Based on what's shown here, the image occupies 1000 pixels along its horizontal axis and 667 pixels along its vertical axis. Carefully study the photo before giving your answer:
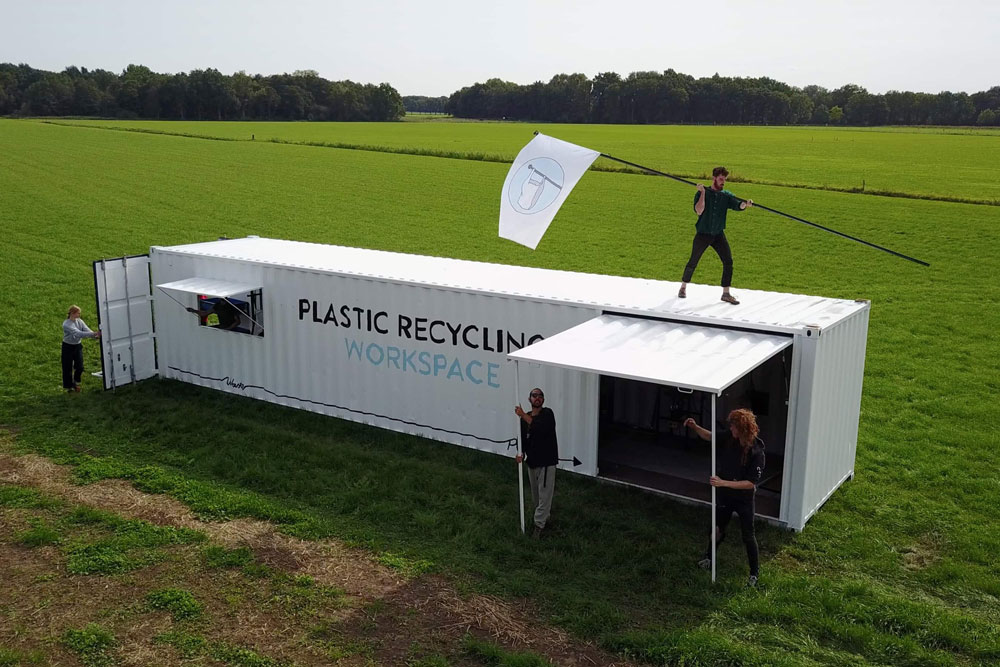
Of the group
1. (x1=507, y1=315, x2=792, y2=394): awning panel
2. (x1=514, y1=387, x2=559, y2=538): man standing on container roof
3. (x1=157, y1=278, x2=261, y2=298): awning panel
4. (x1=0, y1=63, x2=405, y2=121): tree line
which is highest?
(x1=0, y1=63, x2=405, y2=121): tree line

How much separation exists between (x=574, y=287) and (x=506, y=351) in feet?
5.09

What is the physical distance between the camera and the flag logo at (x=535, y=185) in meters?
12.3

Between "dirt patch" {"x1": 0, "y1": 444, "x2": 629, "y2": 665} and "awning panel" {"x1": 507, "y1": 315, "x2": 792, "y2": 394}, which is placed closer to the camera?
"dirt patch" {"x1": 0, "y1": 444, "x2": 629, "y2": 665}

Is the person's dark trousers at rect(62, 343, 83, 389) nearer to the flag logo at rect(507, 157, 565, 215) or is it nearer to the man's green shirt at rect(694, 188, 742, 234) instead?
the flag logo at rect(507, 157, 565, 215)

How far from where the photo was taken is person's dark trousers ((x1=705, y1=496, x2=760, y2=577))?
380 inches

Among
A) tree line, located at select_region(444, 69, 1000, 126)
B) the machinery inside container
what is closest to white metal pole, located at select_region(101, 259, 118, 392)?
the machinery inside container

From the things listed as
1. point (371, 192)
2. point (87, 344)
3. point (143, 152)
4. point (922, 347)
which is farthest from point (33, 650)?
point (143, 152)

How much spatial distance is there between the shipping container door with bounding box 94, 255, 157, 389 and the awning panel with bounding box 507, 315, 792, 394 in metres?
9.40

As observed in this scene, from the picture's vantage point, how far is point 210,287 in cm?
1588

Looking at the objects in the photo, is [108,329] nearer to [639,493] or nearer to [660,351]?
[639,493]

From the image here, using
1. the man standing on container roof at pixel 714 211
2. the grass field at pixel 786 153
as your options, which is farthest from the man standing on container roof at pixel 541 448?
the grass field at pixel 786 153

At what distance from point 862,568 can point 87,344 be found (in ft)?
55.1

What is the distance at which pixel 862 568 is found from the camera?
34.2ft

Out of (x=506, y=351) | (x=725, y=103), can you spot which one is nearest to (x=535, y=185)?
(x=506, y=351)
